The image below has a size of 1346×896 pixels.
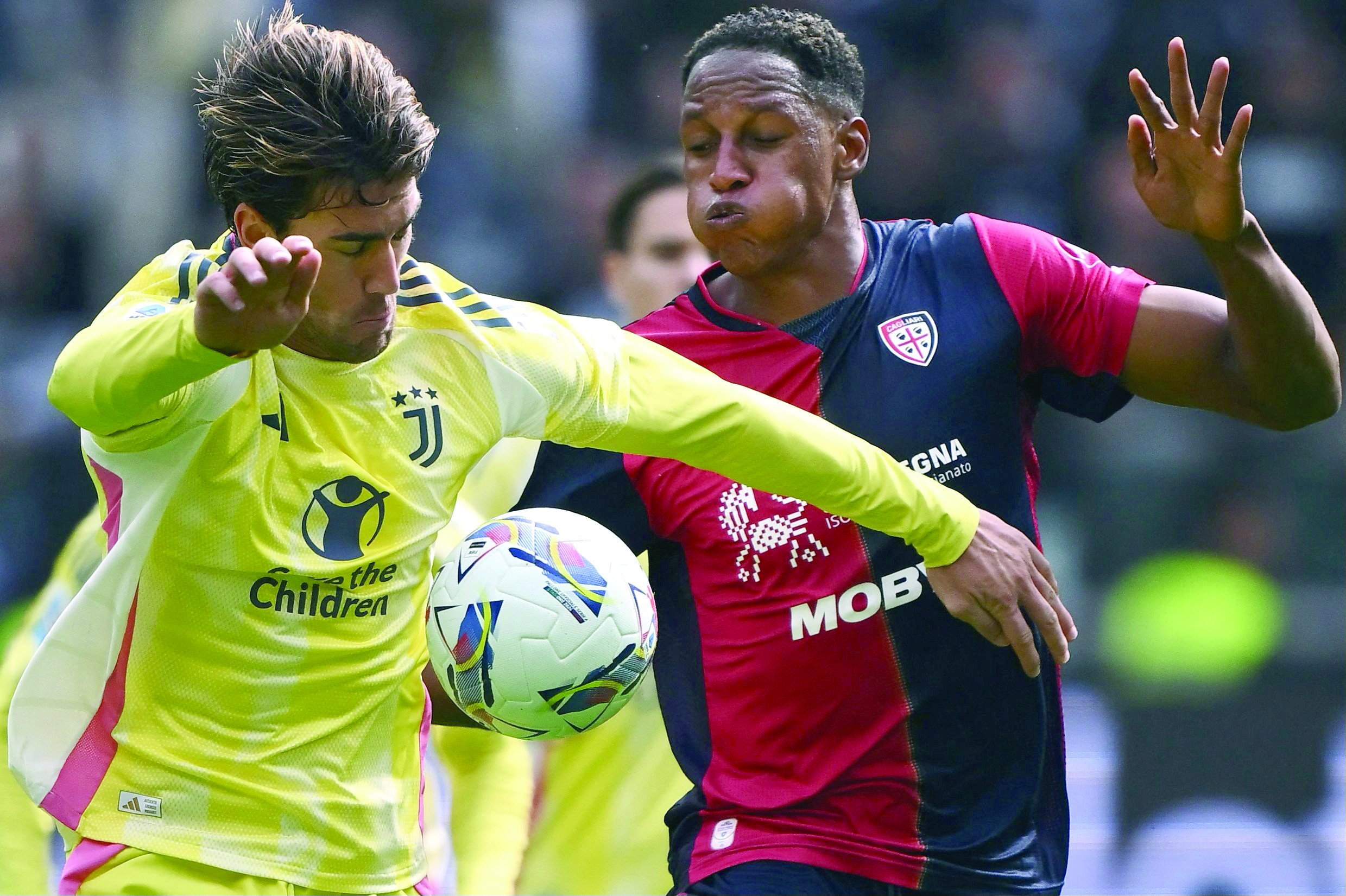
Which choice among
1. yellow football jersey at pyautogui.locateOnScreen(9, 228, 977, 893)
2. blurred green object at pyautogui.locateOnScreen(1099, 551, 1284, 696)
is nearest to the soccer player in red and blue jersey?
yellow football jersey at pyautogui.locateOnScreen(9, 228, 977, 893)

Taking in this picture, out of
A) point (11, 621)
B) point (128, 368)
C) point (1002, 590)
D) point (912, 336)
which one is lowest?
point (11, 621)

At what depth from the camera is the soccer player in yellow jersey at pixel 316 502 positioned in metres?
3.18

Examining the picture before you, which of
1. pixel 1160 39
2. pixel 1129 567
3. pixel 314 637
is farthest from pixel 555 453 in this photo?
pixel 1160 39

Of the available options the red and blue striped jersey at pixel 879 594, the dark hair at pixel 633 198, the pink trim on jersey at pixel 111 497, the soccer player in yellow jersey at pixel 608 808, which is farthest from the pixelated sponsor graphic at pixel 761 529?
the dark hair at pixel 633 198

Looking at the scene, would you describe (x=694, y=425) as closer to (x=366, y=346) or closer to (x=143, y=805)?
(x=366, y=346)

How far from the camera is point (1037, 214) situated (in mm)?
Answer: 9133

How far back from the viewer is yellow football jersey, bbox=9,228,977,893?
3.20 metres

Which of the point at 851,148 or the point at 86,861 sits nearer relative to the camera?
the point at 86,861

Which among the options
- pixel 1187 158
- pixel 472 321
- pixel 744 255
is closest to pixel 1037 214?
pixel 744 255

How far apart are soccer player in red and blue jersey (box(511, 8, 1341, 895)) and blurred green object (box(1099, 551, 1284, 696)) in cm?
386

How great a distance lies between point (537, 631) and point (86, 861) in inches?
38.0

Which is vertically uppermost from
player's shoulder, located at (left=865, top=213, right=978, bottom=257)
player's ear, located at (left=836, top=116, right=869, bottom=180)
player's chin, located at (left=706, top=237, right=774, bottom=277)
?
player's ear, located at (left=836, top=116, right=869, bottom=180)

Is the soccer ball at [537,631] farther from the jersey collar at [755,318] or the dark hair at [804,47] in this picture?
the dark hair at [804,47]

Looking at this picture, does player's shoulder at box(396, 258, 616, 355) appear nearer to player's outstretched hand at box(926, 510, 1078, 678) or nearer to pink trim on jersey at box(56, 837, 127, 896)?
player's outstretched hand at box(926, 510, 1078, 678)
